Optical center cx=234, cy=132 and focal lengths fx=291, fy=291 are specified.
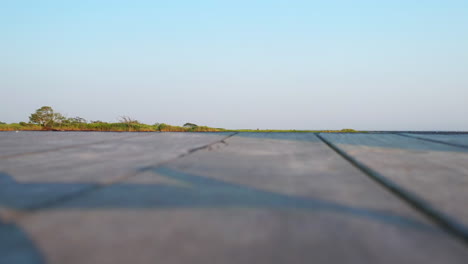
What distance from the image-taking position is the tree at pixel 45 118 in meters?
5.47

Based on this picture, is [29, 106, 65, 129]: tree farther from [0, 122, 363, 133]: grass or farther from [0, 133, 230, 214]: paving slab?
[0, 133, 230, 214]: paving slab

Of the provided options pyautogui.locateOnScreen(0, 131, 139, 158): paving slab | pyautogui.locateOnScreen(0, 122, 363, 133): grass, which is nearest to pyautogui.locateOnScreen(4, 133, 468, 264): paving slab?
pyautogui.locateOnScreen(0, 131, 139, 158): paving slab

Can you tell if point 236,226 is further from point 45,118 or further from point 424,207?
point 45,118

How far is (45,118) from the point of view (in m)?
5.71

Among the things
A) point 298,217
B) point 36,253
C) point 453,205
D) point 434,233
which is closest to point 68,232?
point 36,253

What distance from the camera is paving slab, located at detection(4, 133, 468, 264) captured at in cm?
64

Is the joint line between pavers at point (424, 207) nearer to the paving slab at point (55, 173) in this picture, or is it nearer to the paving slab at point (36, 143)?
the paving slab at point (55, 173)

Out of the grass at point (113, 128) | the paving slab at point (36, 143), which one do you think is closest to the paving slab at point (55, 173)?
the paving slab at point (36, 143)

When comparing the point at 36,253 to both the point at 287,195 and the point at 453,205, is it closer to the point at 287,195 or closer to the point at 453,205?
the point at 287,195

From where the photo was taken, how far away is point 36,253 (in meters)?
0.65

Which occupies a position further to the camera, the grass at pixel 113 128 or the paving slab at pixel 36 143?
the grass at pixel 113 128

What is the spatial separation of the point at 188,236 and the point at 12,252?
0.39 m

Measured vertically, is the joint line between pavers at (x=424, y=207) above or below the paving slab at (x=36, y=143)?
below

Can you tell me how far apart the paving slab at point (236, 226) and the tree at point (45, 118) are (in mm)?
5177
